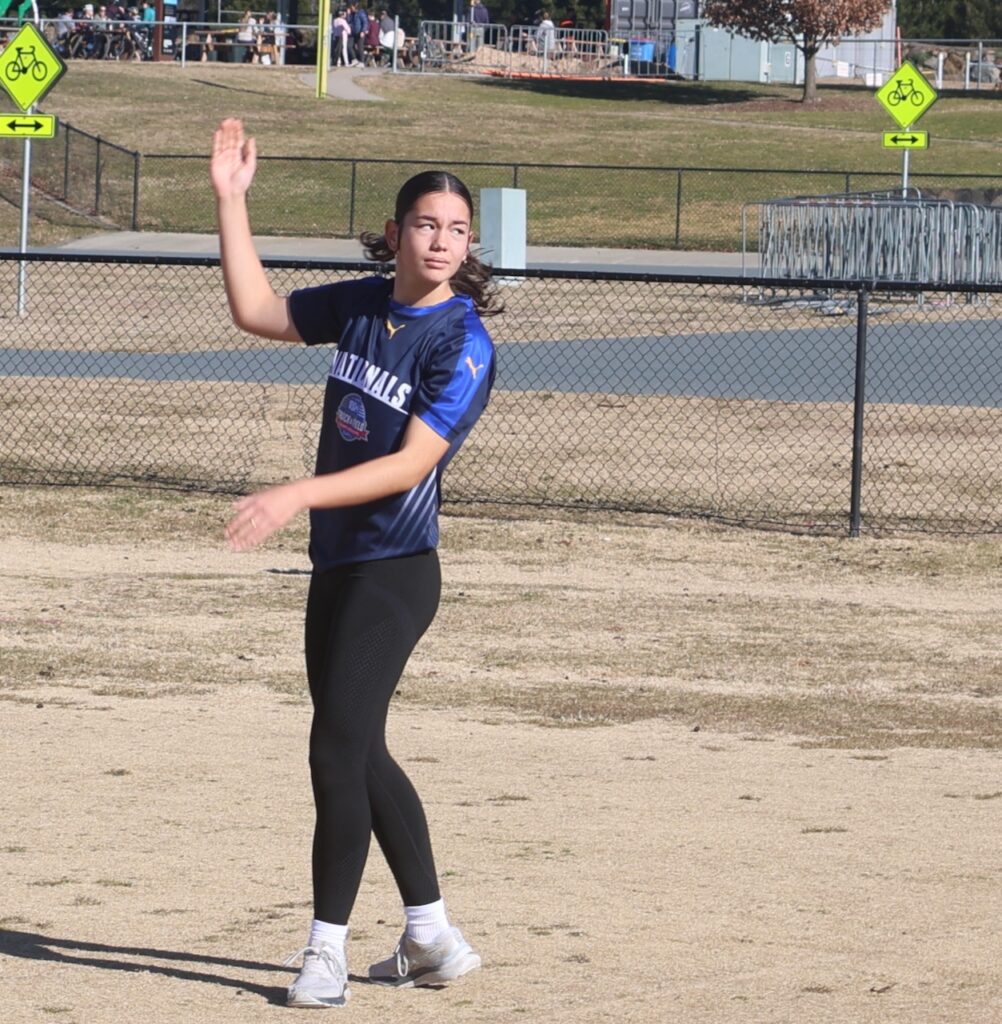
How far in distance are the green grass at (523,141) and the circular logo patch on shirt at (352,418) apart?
30984 millimetres

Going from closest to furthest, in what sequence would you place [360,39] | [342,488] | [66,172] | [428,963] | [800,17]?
[342,488] < [428,963] < [66,172] < [800,17] < [360,39]

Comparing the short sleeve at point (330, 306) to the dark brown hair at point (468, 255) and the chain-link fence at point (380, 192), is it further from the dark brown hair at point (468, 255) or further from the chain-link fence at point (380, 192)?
the chain-link fence at point (380, 192)

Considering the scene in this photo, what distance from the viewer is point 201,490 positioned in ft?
42.8

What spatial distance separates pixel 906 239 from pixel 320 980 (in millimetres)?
21298

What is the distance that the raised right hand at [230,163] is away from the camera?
174 inches

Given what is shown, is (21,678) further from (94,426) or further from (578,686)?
(94,426)

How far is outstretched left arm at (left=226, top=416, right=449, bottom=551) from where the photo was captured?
12.4 ft

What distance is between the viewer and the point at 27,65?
21.5 m

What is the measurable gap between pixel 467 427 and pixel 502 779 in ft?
8.65

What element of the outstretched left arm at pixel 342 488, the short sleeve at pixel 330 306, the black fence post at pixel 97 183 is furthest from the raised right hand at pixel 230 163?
the black fence post at pixel 97 183

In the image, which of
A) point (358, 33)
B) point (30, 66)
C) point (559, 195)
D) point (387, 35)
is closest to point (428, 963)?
point (30, 66)

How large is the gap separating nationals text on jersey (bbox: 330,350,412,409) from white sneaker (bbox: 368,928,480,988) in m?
1.31

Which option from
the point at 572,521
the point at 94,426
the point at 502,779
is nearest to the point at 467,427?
the point at 502,779

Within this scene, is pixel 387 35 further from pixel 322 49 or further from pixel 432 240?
pixel 432 240
